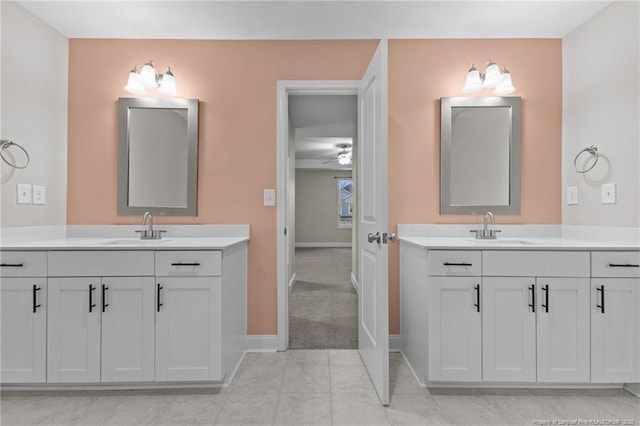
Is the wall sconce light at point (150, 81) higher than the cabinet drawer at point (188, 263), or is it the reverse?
the wall sconce light at point (150, 81)

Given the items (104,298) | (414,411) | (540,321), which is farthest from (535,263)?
(104,298)

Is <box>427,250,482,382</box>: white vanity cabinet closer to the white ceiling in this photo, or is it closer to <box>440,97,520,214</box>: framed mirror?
<box>440,97,520,214</box>: framed mirror

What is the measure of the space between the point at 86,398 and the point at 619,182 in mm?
3433

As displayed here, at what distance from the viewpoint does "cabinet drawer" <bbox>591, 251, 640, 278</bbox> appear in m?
1.94

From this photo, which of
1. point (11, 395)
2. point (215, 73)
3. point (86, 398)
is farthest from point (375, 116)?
point (11, 395)

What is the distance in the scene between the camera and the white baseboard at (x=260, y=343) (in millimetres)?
2633

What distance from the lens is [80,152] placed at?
2.62 m

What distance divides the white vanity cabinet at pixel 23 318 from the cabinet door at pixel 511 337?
2.49 m

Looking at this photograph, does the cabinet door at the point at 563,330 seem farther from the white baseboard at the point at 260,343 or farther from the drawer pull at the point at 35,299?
the drawer pull at the point at 35,299

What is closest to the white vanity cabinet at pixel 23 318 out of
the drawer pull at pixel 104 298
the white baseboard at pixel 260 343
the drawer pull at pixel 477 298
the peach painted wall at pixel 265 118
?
the drawer pull at pixel 104 298

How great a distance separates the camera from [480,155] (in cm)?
260

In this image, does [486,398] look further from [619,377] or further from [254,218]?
[254,218]

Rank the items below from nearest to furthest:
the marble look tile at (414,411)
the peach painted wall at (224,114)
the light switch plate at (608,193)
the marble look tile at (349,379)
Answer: the marble look tile at (414,411)
the marble look tile at (349,379)
the light switch plate at (608,193)
the peach painted wall at (224,114)

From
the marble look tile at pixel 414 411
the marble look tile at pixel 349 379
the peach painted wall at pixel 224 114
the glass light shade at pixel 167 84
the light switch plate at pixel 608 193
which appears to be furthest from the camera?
the peach painted wall at pixel 224 114
